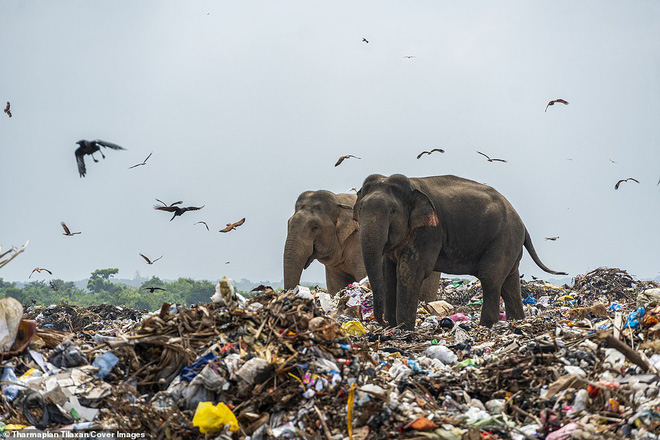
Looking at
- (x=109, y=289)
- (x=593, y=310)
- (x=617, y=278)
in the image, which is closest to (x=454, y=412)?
(x=593, y=310)

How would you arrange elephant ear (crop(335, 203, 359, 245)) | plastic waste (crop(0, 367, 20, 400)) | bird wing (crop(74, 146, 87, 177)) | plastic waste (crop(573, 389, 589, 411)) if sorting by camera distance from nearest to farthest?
plastic waste (crop(573, 389, 589, 411)), plastic waste (crop(0, 367, 20, 400)), bird wing (crop(74, 146, 87, 177)), elephant ear (crop(335, 203, 359, 245))

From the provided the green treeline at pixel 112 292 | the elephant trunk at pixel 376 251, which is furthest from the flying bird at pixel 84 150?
the green treeline at pixel 112 292

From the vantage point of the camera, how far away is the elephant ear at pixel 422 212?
9180 mm

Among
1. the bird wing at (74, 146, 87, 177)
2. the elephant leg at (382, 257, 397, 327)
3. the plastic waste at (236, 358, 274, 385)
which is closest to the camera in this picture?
the plastic waste at (236, 358, 274, 385)

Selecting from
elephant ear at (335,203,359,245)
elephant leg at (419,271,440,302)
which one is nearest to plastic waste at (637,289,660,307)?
elephant leg at (419,271,440,302)

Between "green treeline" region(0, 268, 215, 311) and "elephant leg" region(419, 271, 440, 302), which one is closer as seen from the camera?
"elephant leg" region(419, 271, 440, 302)

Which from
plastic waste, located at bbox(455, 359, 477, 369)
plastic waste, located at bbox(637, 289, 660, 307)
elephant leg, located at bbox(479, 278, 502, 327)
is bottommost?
elephant leg, located at bbox(479, 278, 502, 327)

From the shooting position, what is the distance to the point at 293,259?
12.3 m

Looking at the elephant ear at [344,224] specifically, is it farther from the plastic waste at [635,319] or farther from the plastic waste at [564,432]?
the plastic waste at [564,432]

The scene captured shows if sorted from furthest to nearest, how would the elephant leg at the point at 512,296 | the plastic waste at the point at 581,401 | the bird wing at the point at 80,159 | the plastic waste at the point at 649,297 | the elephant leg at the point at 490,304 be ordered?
the elephant leg at the point at 512,296
the elephant leg at the point at 490,304
the bird wing at the point at 80,159
the plastic waste at the point at 649,297
the plastic waste at the point at 581,401

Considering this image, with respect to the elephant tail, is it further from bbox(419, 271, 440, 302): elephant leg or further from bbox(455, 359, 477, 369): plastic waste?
bbox(455, 359, 477, 369): plastic waste

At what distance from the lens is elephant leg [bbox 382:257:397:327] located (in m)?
9.38

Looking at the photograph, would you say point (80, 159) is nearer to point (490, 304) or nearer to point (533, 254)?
point (490, 304)

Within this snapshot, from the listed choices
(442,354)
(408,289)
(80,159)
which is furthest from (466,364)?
(80,159)
